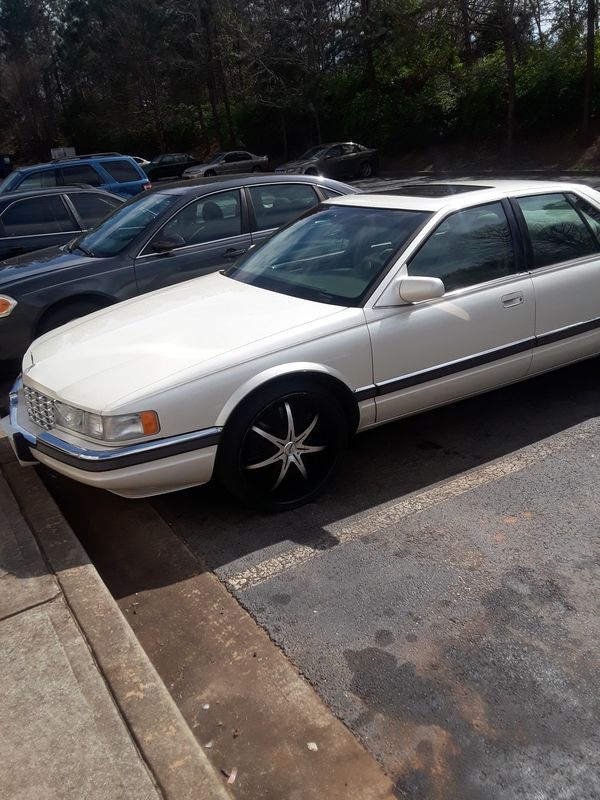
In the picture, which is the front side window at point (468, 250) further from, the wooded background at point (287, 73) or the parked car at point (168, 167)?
the parked car at point (168, 167)

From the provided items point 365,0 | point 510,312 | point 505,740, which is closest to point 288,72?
point 365,0

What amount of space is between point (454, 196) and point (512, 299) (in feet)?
2.42

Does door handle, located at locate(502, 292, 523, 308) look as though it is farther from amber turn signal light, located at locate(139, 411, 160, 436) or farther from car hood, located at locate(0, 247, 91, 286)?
car hood, located at locate(0, 247, 91, 286)

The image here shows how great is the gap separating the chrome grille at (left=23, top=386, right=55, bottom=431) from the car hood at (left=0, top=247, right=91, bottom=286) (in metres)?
2.51

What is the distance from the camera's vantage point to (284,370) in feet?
12.0

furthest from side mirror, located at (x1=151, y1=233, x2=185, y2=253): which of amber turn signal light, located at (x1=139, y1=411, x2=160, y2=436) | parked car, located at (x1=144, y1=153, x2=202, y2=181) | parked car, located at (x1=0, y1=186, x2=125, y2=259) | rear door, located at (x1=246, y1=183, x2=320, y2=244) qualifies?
parked car, located at (x1=144, y1=153, x2=202, y2=181)

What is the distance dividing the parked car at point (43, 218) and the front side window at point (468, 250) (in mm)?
4904

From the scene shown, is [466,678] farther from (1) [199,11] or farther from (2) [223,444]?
(1) [199,11]

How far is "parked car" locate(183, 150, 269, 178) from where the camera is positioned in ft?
97.9

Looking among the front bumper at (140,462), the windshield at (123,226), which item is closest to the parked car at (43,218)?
the windshield at (123,226)

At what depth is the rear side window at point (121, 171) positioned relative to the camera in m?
13.0

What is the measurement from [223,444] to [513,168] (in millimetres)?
25421

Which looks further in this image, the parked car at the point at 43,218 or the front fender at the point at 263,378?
the parked car at the point at 43,218

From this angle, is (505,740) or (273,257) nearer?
(505,740)
